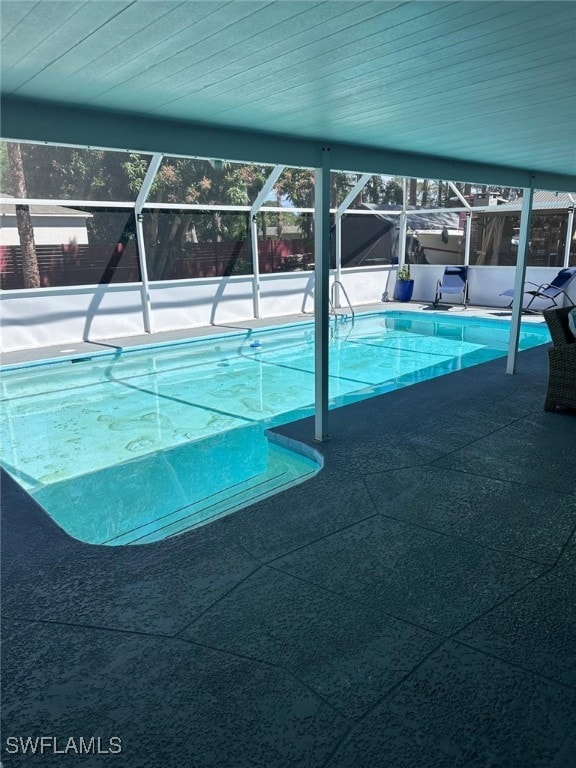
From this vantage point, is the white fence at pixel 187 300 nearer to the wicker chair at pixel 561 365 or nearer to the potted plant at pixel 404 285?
the potted plant at pixel 404 285

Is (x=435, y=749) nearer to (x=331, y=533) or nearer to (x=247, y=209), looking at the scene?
(x=331, y=533)

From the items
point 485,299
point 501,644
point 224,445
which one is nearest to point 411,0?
Result: point 501,644

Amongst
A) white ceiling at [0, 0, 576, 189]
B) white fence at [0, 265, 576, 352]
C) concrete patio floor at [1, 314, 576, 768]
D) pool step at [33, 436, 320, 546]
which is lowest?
pool step at [33, 436, 320, 546]

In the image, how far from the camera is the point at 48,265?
877 centimetres

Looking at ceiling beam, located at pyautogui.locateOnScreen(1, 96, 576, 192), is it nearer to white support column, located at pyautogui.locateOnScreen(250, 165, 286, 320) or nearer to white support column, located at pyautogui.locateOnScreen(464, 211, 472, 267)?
white support column, located at pyautogui.locateOnScreen(250, 165, 286, 320)

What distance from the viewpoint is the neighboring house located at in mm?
8258

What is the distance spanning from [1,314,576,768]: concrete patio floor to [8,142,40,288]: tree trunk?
20.3ft

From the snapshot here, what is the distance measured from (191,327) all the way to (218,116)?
25.1 feet

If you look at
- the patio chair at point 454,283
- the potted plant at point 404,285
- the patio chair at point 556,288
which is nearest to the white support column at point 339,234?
the potted plant at point 404,285

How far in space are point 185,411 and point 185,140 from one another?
370cm

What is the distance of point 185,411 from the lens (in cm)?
636

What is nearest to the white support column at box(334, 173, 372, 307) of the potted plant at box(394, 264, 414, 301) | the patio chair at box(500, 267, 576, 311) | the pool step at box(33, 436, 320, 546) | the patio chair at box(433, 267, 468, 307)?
the potted plant at box(394, 264, 414, 301)

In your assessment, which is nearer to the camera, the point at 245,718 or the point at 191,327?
the point at 245,718

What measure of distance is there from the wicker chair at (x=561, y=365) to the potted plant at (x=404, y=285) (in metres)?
8.36
